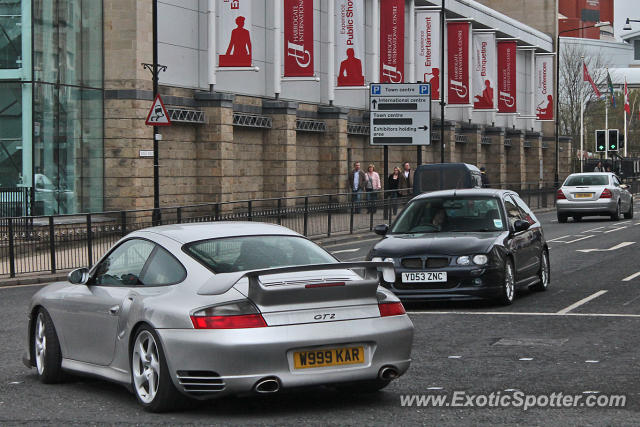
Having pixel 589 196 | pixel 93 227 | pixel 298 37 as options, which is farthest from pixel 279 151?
pixel 93 227

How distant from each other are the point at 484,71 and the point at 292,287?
5786cm

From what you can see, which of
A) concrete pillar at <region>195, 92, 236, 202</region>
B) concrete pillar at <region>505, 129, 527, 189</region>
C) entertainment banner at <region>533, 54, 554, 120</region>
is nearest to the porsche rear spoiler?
concrete pillar at <region>195, 92, 236, 202</region>

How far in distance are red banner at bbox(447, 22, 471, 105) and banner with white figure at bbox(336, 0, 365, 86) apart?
1252cm

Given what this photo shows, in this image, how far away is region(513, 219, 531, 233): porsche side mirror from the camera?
15172mm

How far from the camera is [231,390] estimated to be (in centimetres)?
754

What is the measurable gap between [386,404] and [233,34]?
100.0 feet

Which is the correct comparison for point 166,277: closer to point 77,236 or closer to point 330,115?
point 77,236

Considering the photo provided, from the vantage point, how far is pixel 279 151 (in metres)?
42.5

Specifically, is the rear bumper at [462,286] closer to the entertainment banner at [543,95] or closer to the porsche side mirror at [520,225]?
the porsche side mirror at [520,225]

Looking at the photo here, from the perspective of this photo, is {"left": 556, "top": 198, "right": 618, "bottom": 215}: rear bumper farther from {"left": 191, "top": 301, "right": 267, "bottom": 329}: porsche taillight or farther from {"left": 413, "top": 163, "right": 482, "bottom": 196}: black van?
{"left": 191, "top": 301, "right": 267, "bottom": 329}: porsche taillight

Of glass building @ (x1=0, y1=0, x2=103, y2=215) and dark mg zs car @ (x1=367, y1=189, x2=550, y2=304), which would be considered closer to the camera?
dark mg zs car @ (x1=367, y1=189, x2=550, y2=304)

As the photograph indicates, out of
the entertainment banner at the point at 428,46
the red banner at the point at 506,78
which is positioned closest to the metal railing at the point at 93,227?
the entertainment banner at the point at 428,46

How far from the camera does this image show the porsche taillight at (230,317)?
7527 mm

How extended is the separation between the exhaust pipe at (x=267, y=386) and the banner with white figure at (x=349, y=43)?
39.1m
